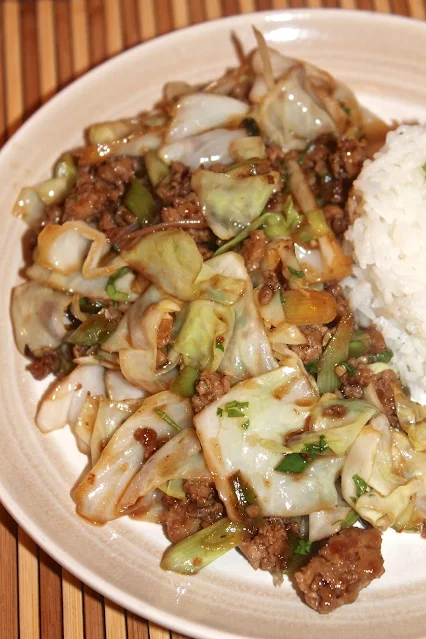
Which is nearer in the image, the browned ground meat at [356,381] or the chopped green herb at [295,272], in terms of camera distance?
the browned ground meat at [356,381]

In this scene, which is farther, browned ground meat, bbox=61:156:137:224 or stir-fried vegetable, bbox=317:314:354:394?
browned ground meat, bbox=61:156:137:224

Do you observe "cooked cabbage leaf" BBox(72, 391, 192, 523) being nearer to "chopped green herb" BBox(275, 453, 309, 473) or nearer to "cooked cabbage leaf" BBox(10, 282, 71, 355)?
"chopped green herb" BBox(275, 453, 309, 473)

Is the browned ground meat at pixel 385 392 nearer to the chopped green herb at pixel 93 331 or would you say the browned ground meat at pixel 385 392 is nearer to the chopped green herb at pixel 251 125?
the chopped green herb at pixel 93 331

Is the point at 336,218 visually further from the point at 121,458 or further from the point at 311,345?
the point at 121,458

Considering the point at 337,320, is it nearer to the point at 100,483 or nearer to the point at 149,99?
the point at 100,483

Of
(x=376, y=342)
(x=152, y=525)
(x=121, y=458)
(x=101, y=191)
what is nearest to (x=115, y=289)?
(x=101, y=191)

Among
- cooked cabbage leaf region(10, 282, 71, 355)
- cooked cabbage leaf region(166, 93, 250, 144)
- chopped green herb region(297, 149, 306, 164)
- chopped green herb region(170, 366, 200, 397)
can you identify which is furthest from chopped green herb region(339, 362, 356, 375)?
cooked cabbage leaf region(166, 93, 250, 144)

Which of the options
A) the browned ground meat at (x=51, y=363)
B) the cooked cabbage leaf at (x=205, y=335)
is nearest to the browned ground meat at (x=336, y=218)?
the cooked cabbage leaf at (x=205, y=335)
